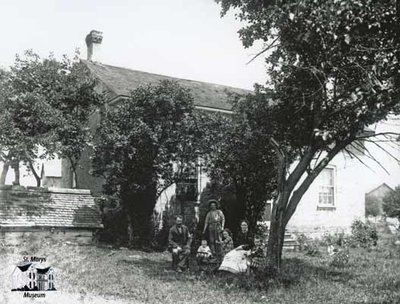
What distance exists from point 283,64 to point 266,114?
207cm

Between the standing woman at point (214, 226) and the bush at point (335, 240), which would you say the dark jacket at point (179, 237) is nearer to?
the standing woman at point (214, 226)

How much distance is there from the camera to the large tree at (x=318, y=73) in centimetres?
855

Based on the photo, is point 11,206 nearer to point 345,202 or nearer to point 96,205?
point 96,205

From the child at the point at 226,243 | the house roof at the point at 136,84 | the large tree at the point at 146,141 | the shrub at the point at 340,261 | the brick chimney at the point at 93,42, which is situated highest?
the brick chimney at the point at 93,42

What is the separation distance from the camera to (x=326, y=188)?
75.1 ft

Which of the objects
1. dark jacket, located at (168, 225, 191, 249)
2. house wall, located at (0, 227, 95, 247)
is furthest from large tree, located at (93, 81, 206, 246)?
dark jacket, located at (168, 225, 191, 249)

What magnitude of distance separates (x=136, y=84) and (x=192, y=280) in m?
12.4

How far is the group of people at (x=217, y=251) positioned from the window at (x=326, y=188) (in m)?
10.1

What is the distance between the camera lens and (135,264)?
12617 mm

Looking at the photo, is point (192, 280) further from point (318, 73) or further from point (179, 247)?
point (318, 73)

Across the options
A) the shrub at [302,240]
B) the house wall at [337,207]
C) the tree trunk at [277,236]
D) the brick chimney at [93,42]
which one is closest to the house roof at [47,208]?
the tree trunk at [277,236]

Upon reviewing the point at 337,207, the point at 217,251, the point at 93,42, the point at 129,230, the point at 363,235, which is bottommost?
the point at 363,235

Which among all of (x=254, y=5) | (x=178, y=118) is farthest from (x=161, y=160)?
(x=254, y=5)

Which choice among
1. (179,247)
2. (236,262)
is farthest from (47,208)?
(236,262)
